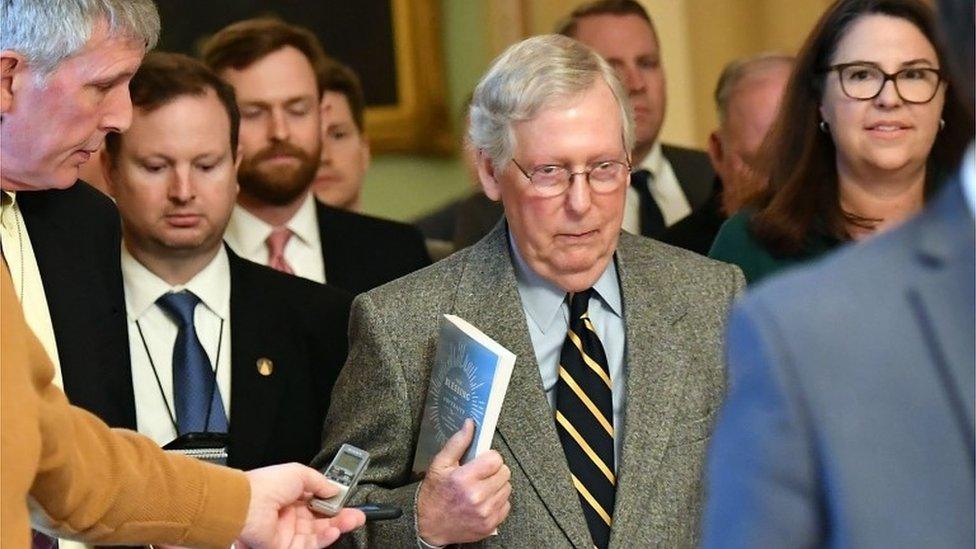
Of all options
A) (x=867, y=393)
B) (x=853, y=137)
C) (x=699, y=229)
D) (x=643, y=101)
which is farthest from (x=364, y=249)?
(x=867, y=393)

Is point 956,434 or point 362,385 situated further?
point 362,385

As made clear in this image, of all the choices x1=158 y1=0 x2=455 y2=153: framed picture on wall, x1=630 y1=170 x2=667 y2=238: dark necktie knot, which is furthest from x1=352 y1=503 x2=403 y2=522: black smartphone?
x1=158 y1=0 x2=455 y2=153: framed picture on wall

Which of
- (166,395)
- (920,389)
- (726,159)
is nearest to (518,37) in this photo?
(726,159)

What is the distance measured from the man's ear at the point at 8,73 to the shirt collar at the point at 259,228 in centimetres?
158

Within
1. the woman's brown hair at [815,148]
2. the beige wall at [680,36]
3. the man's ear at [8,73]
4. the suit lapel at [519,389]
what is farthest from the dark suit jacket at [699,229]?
the beige wall at [680,36]

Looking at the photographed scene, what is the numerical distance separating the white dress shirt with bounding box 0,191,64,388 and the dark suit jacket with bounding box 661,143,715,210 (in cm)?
264

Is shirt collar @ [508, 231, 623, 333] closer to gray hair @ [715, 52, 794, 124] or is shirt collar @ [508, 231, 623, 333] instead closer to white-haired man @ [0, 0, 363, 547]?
white-haired man @ [0, 0, 363, 547]

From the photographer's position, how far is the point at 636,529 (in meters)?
2.68

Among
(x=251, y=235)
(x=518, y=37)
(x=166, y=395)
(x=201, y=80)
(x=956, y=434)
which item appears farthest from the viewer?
(x=518, y=37)

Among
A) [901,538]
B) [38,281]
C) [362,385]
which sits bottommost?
[362,385]

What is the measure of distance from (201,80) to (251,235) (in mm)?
822

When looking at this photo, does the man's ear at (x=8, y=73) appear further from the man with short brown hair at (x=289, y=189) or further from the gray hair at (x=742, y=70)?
the gray hair at (x=742, y=70)

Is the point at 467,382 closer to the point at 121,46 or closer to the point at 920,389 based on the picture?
the point at 121,46

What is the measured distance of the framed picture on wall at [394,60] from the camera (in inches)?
286
